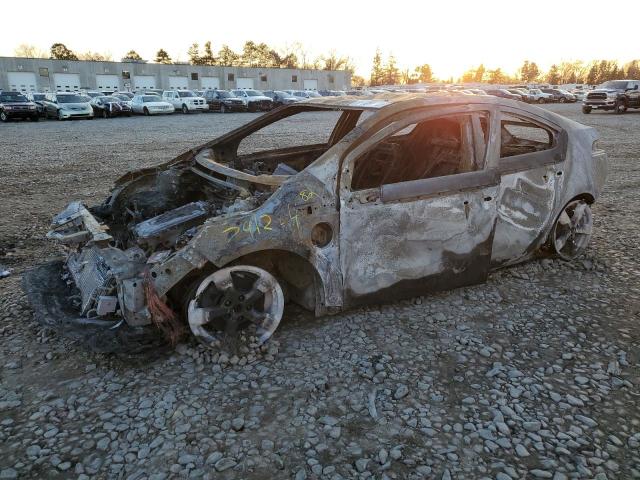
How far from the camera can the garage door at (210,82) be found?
190 feet

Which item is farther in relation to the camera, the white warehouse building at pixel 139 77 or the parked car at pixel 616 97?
the white warehouse building at pixel 139 77

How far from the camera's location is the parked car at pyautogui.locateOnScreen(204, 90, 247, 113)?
31859 mm

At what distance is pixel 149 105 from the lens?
2861cm

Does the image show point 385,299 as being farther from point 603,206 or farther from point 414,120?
point 603,206

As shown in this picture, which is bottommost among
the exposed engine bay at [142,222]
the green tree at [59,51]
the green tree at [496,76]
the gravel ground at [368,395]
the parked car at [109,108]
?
the gravel ground at [368,395]

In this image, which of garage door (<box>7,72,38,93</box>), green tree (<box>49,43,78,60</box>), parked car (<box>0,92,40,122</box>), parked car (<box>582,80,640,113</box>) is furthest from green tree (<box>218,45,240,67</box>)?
parked car (<box>582,80,640,113</box>)

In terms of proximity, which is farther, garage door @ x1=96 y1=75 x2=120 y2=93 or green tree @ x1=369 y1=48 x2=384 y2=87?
green tree @ x1=369 y1=48 x2=384 y2=87

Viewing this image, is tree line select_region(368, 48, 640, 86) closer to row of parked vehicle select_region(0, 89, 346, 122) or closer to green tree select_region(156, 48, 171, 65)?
green tree select_region(156, 48, 171, 65)

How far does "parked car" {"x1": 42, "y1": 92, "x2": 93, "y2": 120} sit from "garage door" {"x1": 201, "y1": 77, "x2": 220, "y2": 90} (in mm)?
33701

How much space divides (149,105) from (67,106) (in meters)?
4.99

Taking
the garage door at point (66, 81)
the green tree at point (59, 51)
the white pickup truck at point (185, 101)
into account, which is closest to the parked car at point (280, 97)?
the white pickup truck at point (185, 101)

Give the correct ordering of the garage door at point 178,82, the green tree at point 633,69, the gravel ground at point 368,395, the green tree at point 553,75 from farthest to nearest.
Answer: the green tree at point 553,75 → the green tree at point 633,69 → the garage door at point 178,82 → the gravel ground at point 368,395

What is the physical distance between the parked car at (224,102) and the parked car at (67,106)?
8653 mm

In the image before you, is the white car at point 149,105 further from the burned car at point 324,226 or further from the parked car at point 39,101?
the burned car at point 324,226
